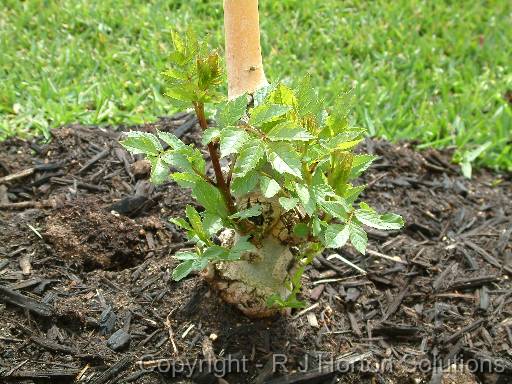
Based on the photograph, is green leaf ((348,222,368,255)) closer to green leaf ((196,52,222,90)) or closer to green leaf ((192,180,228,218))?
green leaf ((192,180,228,218))

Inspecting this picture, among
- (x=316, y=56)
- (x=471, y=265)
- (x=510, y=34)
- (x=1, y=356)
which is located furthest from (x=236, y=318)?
(x=510, y=34)

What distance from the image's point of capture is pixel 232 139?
2062mm

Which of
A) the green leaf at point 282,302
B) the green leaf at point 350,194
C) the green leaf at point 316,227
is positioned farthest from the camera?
the green leaf at point 282,302

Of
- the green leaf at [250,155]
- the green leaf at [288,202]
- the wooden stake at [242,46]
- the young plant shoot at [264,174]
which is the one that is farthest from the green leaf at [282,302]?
the wooden stake at [242,46]

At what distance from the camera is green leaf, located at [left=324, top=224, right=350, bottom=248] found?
2.20 metres

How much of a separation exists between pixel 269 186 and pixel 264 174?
0.32 ft

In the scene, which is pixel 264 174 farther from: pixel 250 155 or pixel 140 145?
pixel 140 145

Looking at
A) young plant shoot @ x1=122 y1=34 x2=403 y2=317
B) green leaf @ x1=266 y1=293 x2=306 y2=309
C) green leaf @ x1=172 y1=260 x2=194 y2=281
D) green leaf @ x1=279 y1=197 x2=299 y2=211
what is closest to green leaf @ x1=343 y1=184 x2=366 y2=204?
young plant shoot @ x1=122 y1=34 x2=403 y2=317

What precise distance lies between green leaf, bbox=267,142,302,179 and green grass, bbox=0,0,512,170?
194 centimetres

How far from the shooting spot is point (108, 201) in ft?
10.7

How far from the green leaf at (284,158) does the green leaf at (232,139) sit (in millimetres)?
89

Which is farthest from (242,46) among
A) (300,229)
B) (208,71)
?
(300,229)

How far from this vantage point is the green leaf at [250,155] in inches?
80.7

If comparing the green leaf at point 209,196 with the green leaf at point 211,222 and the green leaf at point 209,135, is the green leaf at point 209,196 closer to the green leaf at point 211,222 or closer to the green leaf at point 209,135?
the green leaf at point 211,222
